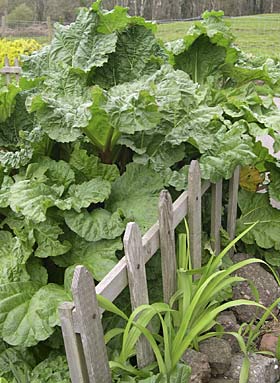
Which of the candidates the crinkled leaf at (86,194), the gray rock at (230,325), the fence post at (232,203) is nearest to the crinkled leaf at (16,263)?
the crinkled leaf at (86,194)

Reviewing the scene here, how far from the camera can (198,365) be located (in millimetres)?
2342

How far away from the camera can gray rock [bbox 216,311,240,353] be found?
2.66 metres

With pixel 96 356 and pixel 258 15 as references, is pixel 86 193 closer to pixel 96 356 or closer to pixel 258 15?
pixel 96 356

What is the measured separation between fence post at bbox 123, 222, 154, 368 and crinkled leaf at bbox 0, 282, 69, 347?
36cm

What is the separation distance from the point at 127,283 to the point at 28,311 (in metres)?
0.49

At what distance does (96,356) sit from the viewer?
1935 mm

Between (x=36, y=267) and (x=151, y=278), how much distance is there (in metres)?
0.58

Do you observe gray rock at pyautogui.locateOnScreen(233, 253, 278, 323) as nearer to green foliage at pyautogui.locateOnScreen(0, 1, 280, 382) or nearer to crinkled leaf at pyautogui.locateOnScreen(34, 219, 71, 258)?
green foliage at pyautogui.locateOnScreen(0, 1, 280, 382)

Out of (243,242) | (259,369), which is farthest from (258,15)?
(259,369)

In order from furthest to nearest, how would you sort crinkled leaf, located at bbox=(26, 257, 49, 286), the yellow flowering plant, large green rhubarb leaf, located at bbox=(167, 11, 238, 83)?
the yellow flowering plant → large green rhubarb leaf, located at bbox=(167, 11, 238, 83) → crinkled leaf, located at bbox=(26, 257, 49, 286)

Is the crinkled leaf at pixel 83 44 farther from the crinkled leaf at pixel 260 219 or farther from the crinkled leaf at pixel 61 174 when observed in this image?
the crinkled leaf at pixel 260 219

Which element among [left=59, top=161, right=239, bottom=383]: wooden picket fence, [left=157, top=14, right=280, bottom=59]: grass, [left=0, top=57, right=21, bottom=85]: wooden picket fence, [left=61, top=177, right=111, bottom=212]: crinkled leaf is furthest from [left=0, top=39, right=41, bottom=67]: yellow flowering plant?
[left=59, top=161, right=239, bottom=383]: wooden picket fence

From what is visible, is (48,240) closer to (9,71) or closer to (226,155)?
(226,155)

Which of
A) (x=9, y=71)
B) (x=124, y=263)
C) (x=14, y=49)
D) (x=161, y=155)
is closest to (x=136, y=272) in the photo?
(x=124, y=263)
